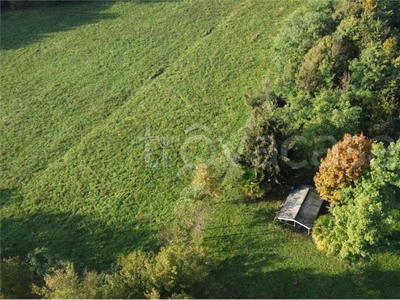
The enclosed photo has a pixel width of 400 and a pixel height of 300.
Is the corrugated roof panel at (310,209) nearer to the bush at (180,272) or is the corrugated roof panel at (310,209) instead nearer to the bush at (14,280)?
the bush at (180,272)

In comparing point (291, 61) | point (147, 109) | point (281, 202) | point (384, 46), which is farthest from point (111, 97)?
point (384, 46)

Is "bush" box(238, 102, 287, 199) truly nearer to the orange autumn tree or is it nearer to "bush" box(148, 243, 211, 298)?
the orange autumn tree

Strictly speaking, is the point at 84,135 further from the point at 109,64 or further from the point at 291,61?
the point at 291,61

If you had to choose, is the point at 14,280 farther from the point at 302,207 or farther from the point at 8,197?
the point at 302,207

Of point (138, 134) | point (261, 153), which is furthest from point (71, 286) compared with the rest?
point (138, 134)

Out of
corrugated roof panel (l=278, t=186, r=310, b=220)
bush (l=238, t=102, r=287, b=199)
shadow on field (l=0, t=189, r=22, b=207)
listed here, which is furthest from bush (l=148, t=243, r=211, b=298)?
shadow on field (l=0, t=189, r=22, b=207)
